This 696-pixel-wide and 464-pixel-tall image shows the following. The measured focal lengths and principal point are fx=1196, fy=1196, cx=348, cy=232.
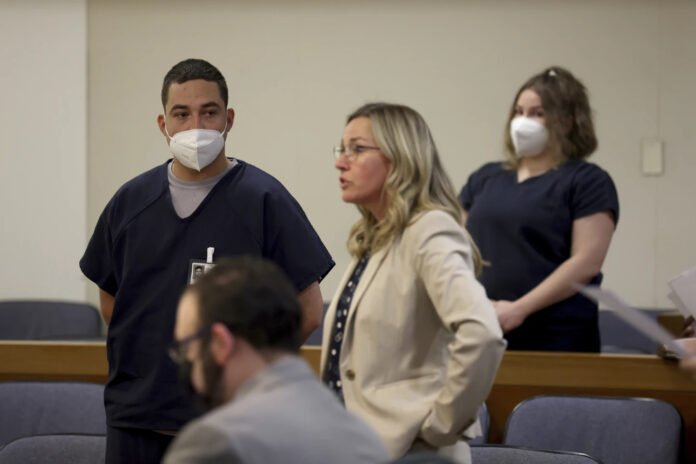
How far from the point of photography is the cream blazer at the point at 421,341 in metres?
2.55

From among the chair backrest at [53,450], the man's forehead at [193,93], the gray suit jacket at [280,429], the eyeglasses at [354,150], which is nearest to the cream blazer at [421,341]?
the eyeglasses at [354,150]

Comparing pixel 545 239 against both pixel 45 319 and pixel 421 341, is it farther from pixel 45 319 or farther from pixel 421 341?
pixel 45 319

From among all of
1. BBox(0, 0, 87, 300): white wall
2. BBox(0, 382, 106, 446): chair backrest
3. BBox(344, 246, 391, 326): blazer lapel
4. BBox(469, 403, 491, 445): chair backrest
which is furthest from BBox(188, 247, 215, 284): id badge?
BBox(0, 0, 87, 300): white wall

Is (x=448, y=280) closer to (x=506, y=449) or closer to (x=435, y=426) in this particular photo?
(x=435, y=426)

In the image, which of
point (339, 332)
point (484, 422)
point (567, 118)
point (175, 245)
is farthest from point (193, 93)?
point (567, 118)

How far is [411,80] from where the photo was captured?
6.66 meters

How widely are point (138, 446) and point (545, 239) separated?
1850mm

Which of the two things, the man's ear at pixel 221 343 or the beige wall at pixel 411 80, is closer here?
the man's ear at pixel 221 343

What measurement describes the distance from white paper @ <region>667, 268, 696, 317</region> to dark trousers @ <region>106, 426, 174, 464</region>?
1.45m

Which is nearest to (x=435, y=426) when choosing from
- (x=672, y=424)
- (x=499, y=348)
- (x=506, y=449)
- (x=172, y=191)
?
(x=499, y=348)

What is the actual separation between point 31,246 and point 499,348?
462 centimetres

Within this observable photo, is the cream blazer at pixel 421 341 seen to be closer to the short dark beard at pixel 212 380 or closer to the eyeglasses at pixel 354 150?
the eyeglasses at pixel 354 150

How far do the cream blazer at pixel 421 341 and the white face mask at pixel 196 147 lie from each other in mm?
485

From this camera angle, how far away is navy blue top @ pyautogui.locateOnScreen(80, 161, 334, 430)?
280 centimetres
